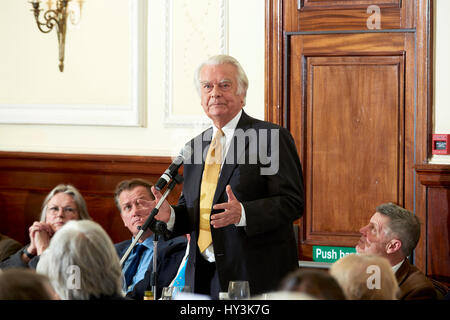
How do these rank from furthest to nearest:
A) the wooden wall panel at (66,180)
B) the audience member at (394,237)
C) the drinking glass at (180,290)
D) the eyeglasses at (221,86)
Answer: the wooden wall panel at (66,180) → the audience member at (394,237) → the eyeglasses at (221,86) → the drinking glass at (180,290)

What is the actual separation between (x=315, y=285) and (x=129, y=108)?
3.41 meters

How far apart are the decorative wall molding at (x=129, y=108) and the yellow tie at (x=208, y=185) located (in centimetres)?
187

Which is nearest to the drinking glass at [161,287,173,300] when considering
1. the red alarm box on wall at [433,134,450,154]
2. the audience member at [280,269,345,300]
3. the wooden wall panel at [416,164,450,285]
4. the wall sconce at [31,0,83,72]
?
the audience member at [280,269,345,300]

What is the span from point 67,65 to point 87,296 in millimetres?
3257

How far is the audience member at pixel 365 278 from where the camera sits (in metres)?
1.85

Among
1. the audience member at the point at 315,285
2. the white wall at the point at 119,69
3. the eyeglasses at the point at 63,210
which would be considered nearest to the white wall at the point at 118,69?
the white wall at the point at 119,69

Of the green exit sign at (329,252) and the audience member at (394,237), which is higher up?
the audience member at (394,237)

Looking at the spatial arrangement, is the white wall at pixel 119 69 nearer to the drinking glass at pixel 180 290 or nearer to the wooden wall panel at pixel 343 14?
the wooden wall panel at pixel 343 14

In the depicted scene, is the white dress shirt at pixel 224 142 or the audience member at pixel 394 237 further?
the audience member at pixel 394 237

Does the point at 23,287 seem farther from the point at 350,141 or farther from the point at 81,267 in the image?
the point at 350,141
